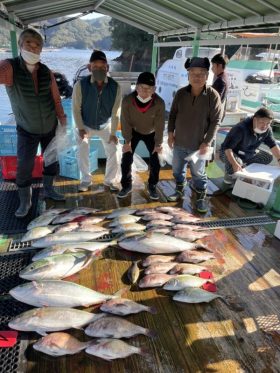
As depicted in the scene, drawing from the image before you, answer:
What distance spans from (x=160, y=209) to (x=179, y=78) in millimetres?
7591

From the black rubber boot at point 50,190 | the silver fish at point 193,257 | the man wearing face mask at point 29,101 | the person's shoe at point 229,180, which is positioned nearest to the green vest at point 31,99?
the man wearing face mask at point 29,101

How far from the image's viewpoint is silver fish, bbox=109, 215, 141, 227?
3.68 meters

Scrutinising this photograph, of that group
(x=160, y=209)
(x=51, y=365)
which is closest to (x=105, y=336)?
(x=51, y=365)

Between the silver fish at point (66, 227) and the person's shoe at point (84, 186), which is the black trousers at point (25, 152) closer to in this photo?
the silver fish at point (66, 227)

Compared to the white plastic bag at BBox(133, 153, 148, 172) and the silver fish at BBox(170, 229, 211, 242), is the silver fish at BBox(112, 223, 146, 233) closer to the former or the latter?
the silver fish at BBox(170, 229, 211, 242)

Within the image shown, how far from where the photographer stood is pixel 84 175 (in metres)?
4.63

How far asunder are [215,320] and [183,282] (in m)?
0.41

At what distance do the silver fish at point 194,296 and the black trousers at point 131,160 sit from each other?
2164 mm

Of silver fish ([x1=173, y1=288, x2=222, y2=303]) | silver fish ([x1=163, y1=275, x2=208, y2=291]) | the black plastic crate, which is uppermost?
silver fish ([x1=163, y1=275, x2=208, y2=291])

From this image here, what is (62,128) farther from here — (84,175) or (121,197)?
(121,197)

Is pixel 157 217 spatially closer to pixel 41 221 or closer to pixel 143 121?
pixel 143 121

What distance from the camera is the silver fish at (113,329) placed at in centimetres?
220

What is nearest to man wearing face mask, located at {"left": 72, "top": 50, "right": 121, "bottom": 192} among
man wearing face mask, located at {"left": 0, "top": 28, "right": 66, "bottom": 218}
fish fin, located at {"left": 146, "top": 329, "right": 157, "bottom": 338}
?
man wearing face mask, located at {"left": 0, "top": 28, "right": 66, "bottom": 218}

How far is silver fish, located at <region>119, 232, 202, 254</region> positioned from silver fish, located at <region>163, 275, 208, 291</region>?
0.47 meters
